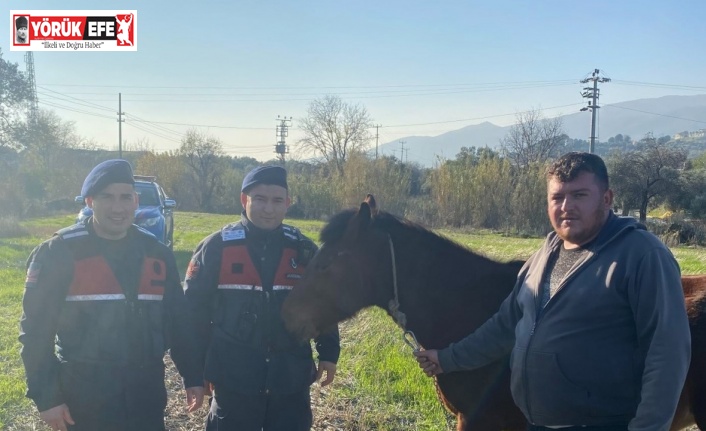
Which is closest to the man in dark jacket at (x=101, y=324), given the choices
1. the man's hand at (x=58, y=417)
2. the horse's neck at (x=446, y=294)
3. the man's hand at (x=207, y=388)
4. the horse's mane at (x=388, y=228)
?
the man's hand at (x=58, y=417)

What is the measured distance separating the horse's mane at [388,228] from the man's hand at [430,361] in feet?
2.21

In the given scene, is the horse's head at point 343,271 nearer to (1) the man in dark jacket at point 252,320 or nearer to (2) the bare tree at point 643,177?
(1) the man in dark jacket at point 252,320

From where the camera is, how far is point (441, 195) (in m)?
35.7

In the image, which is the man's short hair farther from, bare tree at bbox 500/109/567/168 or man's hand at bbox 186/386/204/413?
bare tree at bbox 500/109/567/168

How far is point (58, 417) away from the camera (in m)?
2.64

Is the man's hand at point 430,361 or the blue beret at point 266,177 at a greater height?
the blue beret at point 266,177

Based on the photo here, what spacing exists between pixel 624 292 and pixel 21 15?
742 inches

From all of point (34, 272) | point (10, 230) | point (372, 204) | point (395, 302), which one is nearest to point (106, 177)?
point (34, 272)

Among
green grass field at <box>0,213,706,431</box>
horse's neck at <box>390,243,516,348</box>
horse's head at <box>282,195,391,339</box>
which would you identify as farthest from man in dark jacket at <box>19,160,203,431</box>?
green grass field at <box>0,213,706,431</box>

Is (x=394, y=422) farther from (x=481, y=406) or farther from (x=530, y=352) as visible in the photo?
(x=530, y=352)

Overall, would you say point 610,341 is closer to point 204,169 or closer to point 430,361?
point 430,361

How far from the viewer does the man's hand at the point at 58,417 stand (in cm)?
262

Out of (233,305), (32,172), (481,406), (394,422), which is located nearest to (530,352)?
(481,406)

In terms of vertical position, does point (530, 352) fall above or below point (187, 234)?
above
